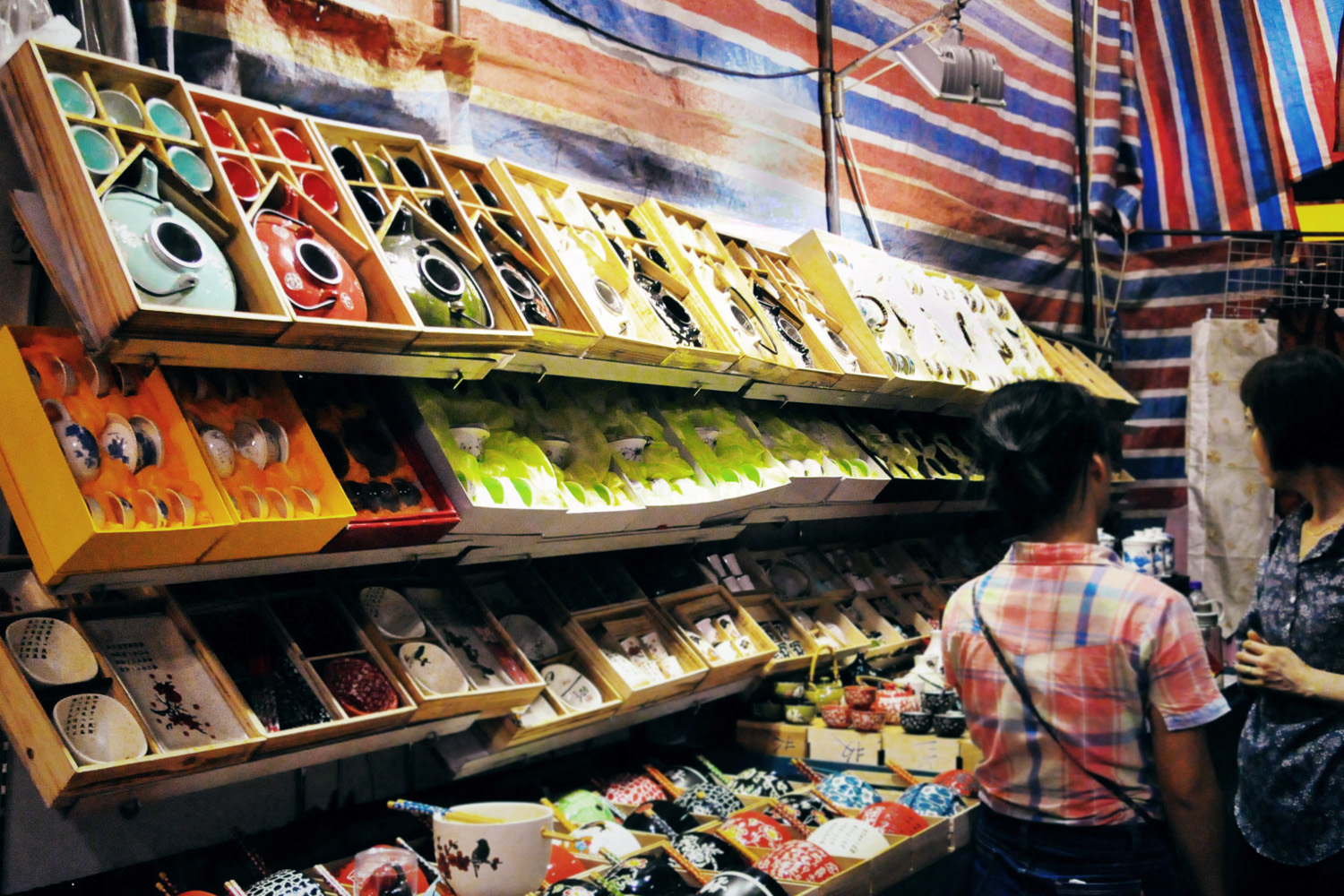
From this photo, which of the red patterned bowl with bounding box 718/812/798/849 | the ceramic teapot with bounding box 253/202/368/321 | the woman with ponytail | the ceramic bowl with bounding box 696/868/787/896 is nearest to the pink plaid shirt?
the woman with ponytail

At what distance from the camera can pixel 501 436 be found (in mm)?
2371

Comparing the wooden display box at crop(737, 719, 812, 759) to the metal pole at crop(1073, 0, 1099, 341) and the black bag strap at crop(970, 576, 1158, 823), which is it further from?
the metal pole at crop(1073, 0, 1099, 341)

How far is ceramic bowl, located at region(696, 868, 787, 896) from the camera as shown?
1877 millimetres

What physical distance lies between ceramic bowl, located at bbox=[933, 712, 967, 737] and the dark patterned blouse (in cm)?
88

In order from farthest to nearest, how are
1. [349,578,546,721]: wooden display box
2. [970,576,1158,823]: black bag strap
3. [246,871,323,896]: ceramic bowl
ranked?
[349,578,546,721]: wooden display box < [246,871,323,896]: ceramic bowl < [970,576,1158,823]: black bag strap

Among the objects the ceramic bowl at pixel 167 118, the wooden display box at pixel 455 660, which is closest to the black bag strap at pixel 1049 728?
the wooden display box at pixel 455 660

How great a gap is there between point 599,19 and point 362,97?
4.25ft

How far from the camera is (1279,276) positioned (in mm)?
6203

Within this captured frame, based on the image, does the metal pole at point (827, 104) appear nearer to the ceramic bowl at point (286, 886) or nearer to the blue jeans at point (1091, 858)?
the blue jeans at point (1091, 858)

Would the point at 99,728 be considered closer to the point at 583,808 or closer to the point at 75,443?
the point at 75,443

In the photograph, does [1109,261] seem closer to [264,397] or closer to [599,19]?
[599,19]

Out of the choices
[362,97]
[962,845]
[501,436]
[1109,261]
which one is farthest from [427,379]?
[1109,261]

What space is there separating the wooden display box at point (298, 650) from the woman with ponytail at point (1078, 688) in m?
1.07

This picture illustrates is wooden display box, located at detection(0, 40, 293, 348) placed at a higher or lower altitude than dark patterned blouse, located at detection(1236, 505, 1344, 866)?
higher
